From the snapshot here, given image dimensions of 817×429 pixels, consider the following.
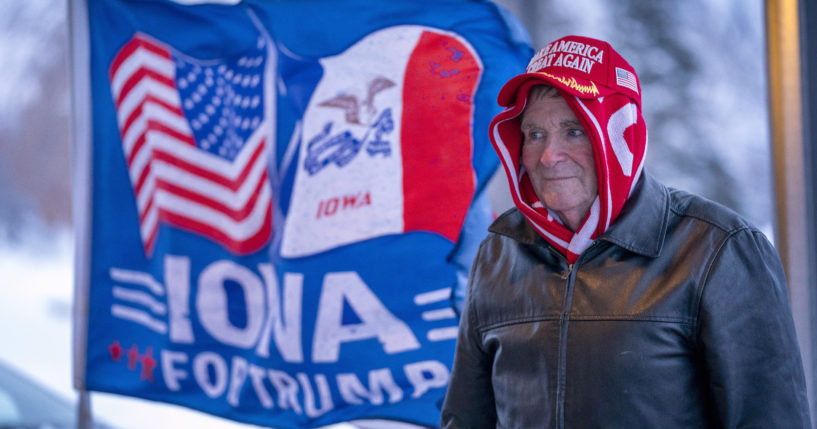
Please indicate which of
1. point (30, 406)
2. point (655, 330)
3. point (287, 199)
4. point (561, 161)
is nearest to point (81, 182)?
point (287, 199)

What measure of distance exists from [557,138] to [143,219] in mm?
1641

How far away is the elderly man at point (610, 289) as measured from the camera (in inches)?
44.4

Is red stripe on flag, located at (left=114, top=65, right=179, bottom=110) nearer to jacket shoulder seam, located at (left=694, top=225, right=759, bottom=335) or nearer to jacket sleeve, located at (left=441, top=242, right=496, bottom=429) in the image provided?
jacket sleeve, located at (left=441, top=242, right=496, bottom=429)

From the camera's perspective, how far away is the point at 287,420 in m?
2.23

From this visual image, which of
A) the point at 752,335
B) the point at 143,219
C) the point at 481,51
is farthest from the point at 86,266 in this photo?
the point at 752,335

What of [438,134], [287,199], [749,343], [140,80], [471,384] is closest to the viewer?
[749,343]

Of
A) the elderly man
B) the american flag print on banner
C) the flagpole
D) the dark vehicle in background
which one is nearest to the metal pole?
the elderly man

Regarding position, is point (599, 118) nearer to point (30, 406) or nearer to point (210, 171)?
point (210, 171)

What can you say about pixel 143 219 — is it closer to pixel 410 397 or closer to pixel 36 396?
pixel 410 397

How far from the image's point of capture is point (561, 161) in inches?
52.0

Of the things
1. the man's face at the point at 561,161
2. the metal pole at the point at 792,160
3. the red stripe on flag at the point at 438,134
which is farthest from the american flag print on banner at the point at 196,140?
the metal pole at the point at 792,160

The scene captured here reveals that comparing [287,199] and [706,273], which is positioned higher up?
[287,199]

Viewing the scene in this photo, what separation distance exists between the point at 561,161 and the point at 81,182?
1.89 metres

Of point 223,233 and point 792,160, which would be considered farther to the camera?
point 223,233
